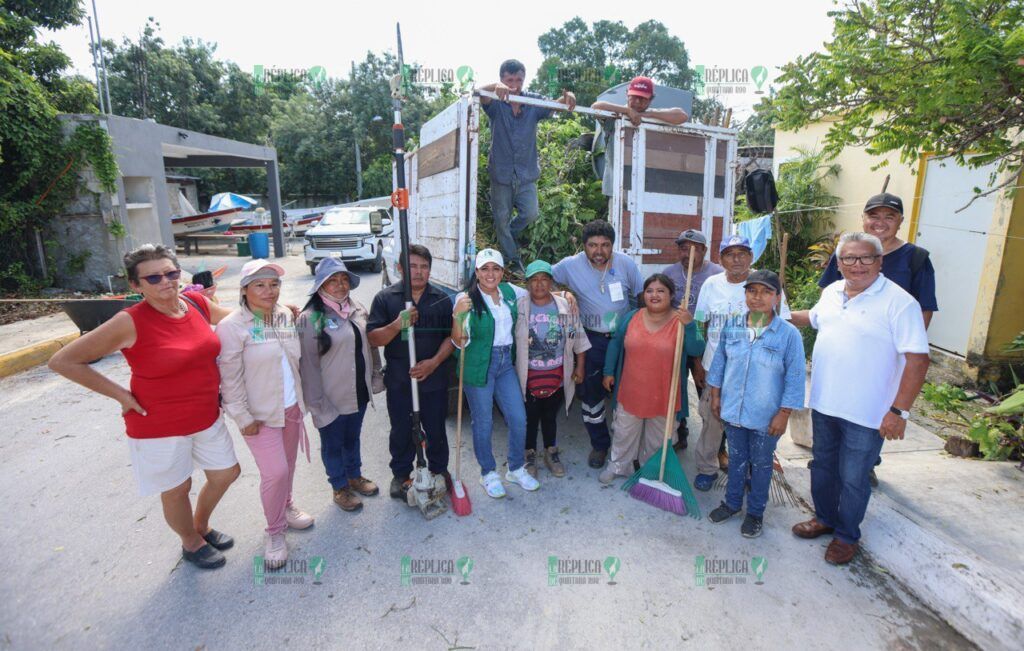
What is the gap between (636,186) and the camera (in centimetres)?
455

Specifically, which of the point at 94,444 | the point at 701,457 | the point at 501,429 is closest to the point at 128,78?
the point at 94,444

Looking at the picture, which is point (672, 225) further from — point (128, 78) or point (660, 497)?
point (128, 78)

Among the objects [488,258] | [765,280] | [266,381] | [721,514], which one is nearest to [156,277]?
[266,381]

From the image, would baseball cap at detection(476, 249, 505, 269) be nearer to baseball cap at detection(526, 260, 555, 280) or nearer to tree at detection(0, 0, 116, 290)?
baseball cap at detection(526, 260, 555, 280)

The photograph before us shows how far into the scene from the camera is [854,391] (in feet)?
9.23

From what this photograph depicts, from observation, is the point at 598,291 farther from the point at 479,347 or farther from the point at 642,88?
the point at 642,88

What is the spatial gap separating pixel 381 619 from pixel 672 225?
3936 millimetres

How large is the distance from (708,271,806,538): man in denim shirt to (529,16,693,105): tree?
1193 inches

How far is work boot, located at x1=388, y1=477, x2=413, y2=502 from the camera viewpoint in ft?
11.8

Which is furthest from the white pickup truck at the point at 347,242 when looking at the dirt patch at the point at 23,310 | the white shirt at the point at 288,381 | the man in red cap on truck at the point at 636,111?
the white shirt at the point at 288,381

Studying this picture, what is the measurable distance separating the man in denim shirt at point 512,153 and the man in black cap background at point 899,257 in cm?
240

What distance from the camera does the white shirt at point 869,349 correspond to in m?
2.69

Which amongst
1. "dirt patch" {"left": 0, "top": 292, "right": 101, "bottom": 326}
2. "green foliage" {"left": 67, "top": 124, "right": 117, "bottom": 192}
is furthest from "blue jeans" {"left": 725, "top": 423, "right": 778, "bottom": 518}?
"green foliage" {"left": 67, "top": 124, "right": 117, "bottom": 192}

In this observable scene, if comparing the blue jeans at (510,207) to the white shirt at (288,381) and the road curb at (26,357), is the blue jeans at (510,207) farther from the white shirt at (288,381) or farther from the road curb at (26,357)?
the road curb at (26,357)
